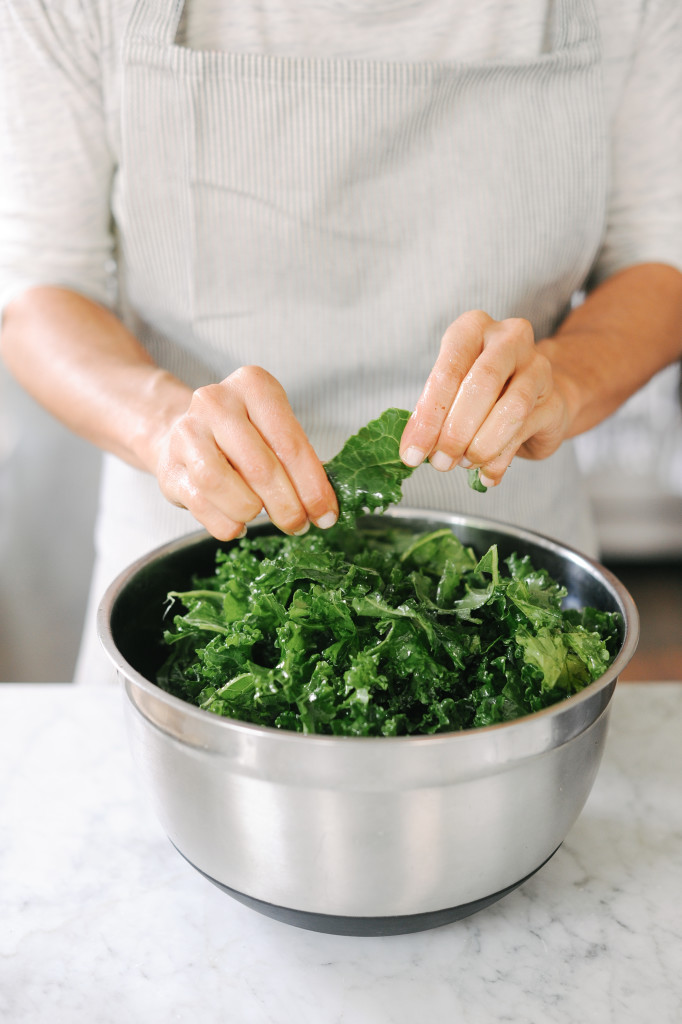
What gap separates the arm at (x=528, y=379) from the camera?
739 millimetres

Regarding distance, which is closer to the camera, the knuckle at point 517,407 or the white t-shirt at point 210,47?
the knuckle at point 517,407

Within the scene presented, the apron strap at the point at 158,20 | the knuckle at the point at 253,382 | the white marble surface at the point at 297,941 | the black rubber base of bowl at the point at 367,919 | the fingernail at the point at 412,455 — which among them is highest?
the apron strap at the point at 158,20

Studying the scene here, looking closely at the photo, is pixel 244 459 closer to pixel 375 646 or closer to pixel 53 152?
pixel 375 646

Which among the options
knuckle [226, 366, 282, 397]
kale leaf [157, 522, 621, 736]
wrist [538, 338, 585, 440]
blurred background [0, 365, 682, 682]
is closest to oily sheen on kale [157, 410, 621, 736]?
kale leaf [157, 522, 621, 736]

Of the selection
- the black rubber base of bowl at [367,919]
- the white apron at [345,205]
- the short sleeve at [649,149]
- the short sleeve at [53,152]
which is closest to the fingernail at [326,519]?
the black rubber base of bowl at [367,919]

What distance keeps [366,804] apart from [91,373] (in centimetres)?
67

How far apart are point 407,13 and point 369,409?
20.6 inches

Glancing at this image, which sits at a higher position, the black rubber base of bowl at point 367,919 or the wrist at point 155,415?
the wrist at point 155,415

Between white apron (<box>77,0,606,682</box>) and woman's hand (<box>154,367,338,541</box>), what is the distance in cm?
46

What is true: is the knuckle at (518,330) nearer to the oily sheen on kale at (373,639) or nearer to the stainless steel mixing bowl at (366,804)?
the oily sheen on kale at (373,639)

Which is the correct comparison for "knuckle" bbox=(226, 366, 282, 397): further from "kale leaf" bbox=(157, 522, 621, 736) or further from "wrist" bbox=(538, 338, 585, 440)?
"wrist" bbox=(538, 338, 585, 440)

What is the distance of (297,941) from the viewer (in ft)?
2.33

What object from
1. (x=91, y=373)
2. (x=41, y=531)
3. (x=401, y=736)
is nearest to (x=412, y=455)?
(x=401, y=736)

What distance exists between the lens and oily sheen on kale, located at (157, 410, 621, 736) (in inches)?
26.7
